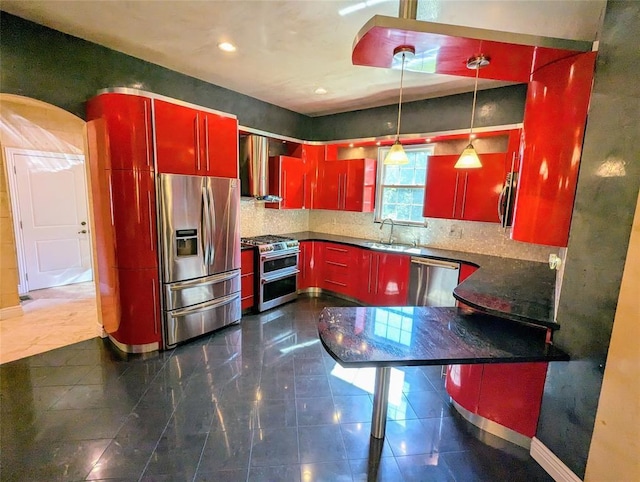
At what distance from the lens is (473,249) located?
372 centimetres

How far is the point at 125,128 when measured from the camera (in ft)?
8.34

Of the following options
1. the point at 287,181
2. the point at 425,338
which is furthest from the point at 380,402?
the point at 287,181

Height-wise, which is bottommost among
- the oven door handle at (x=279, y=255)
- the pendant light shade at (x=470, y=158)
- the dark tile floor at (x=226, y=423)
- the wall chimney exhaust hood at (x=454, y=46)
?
the dark tile floor at (x=226, y=423)

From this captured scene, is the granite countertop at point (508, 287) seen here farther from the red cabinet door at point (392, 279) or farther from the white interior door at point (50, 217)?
the white interior door at point (50, 217)

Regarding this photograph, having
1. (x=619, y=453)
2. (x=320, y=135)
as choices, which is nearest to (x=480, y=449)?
(x=619, y=453)

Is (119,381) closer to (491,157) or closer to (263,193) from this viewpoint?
(263,193)

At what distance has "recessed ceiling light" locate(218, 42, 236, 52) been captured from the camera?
2555 mm

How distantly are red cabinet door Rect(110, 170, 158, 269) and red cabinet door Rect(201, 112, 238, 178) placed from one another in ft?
1.87

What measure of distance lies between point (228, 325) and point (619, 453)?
3.24 m

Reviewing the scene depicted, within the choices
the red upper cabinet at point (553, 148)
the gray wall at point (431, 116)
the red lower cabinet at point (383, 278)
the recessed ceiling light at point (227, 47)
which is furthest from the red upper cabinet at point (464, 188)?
the recessed ceiling light at point (227, 47)

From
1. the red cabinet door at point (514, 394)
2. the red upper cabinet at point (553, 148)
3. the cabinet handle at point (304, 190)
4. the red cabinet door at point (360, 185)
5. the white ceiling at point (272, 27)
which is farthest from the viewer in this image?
the cabinet handle at point (304, 190)

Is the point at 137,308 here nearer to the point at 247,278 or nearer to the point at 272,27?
the point at 247,278

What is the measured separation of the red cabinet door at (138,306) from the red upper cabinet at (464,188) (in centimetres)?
320

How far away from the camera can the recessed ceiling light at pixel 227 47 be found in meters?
2.55
